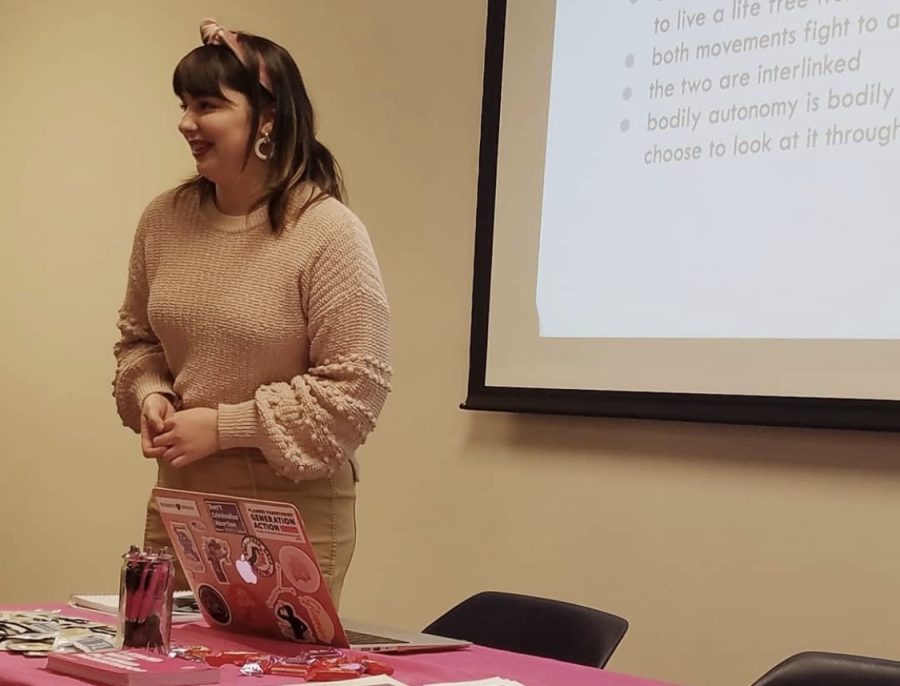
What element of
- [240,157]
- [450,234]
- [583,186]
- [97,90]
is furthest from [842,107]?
[97,90]

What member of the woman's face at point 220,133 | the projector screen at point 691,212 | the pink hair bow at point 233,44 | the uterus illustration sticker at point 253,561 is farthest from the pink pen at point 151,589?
the projector screen at point 691,212

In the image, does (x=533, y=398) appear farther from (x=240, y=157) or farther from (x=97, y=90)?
(x=97, y=90)

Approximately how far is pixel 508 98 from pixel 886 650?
1.49 m

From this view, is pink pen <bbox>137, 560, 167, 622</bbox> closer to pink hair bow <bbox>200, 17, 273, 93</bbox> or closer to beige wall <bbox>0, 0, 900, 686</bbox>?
pink hair bow <bbox>200, 17, 273, 93</bbox>

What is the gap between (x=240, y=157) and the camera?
65.1 inches

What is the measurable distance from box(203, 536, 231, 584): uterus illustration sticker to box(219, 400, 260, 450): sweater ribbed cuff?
8.2 inches

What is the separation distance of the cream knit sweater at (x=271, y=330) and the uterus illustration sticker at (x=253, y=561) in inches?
8.7

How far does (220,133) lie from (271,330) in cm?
29

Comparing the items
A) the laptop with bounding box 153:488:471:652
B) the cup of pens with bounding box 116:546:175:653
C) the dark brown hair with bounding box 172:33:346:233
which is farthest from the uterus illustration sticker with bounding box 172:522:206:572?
the dark brown hair with bounding box 172:33:346:233

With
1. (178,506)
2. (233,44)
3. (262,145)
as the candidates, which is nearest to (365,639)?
(178,506)

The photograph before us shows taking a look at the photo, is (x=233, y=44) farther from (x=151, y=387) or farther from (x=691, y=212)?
(x=691, y=212)

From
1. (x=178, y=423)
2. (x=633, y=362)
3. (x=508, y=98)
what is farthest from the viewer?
(x=508, y=98)

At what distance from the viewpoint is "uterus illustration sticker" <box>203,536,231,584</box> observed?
1.34 m

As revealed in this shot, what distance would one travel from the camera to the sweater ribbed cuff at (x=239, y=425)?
60.5 inches
